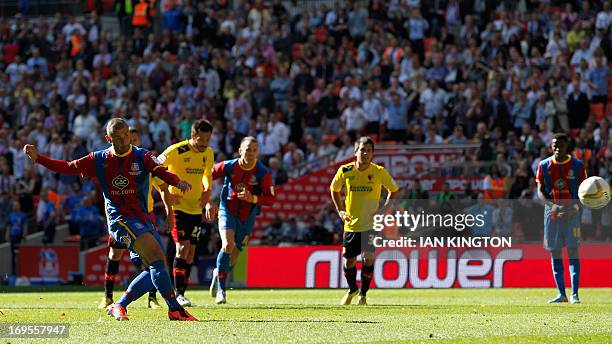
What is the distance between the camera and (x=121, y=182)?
1374 cm

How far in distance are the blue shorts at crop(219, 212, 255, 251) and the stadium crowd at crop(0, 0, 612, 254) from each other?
31.2ft

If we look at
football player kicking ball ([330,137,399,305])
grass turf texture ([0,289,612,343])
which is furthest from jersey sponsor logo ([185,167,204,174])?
football player kicking ball ([330,137,399,305])

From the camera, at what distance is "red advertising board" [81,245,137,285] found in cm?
3091

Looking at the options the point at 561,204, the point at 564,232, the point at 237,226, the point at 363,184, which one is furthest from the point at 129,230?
the point at 564,232

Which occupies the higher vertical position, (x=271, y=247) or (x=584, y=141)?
(x=584, y=141)

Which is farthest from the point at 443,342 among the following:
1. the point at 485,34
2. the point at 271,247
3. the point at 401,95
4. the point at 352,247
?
the point at 485,34

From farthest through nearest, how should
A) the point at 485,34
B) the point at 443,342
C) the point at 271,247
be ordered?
the point at 485,34, the point at 271,247, the point at 443,342

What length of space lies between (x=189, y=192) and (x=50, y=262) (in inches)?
568

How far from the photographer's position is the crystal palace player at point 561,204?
62.4 feet

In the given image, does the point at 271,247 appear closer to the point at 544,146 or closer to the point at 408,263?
the point at 408,263

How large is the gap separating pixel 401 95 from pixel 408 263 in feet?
25.6

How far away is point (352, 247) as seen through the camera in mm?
18750

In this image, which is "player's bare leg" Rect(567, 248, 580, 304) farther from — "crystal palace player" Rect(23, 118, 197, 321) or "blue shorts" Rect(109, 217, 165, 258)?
"blue shorts" Rect(109, 217, 165, 258)

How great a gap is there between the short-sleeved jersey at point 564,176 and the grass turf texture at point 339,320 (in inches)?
66.7
